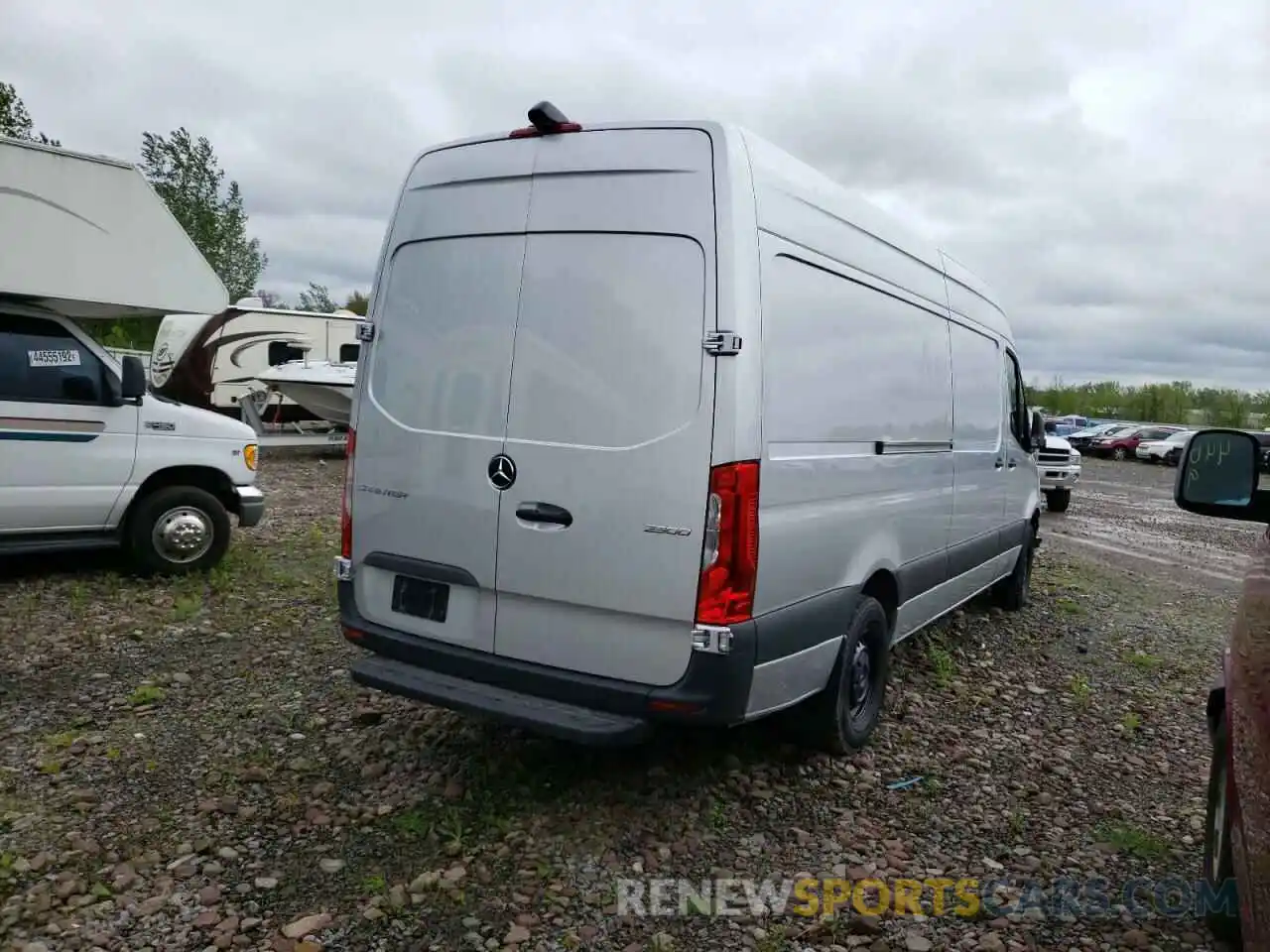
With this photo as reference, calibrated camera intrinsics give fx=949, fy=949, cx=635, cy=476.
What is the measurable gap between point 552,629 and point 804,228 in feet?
6.13

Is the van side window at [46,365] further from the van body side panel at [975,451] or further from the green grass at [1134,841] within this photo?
the green grass at [1134,841]

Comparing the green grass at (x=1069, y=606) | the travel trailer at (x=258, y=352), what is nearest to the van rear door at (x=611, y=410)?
the green grass at (x=1069, y=606)

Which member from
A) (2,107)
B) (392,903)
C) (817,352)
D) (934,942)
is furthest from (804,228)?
(2,107)

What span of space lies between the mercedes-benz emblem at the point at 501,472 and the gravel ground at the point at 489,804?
1.28m

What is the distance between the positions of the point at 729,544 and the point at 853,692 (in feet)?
5.12

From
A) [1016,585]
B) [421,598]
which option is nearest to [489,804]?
[421,598]

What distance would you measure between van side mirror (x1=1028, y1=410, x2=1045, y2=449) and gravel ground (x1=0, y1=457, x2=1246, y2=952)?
2001 mm

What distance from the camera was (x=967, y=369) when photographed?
5883 millimetres

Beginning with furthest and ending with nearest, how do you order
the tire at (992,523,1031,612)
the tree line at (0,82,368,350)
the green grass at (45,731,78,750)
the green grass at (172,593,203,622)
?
1. the tree line at (0,82,368,350)
2. the tire at (992,523,1031,612)
3. the green grass at (172,593,203,622)
4. the green grass at (45,731,78,750)

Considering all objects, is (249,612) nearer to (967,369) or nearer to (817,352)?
(817,352)

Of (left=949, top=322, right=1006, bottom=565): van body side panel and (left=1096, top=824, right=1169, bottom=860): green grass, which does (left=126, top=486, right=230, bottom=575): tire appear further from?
(left=1096, top=824, right=1169, bottom=860): green grass

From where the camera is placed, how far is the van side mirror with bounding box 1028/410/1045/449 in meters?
7.65

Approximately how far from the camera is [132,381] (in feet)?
22.1

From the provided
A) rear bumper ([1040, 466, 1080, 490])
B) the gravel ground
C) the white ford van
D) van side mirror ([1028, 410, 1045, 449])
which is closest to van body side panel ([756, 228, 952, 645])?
the white ford van
